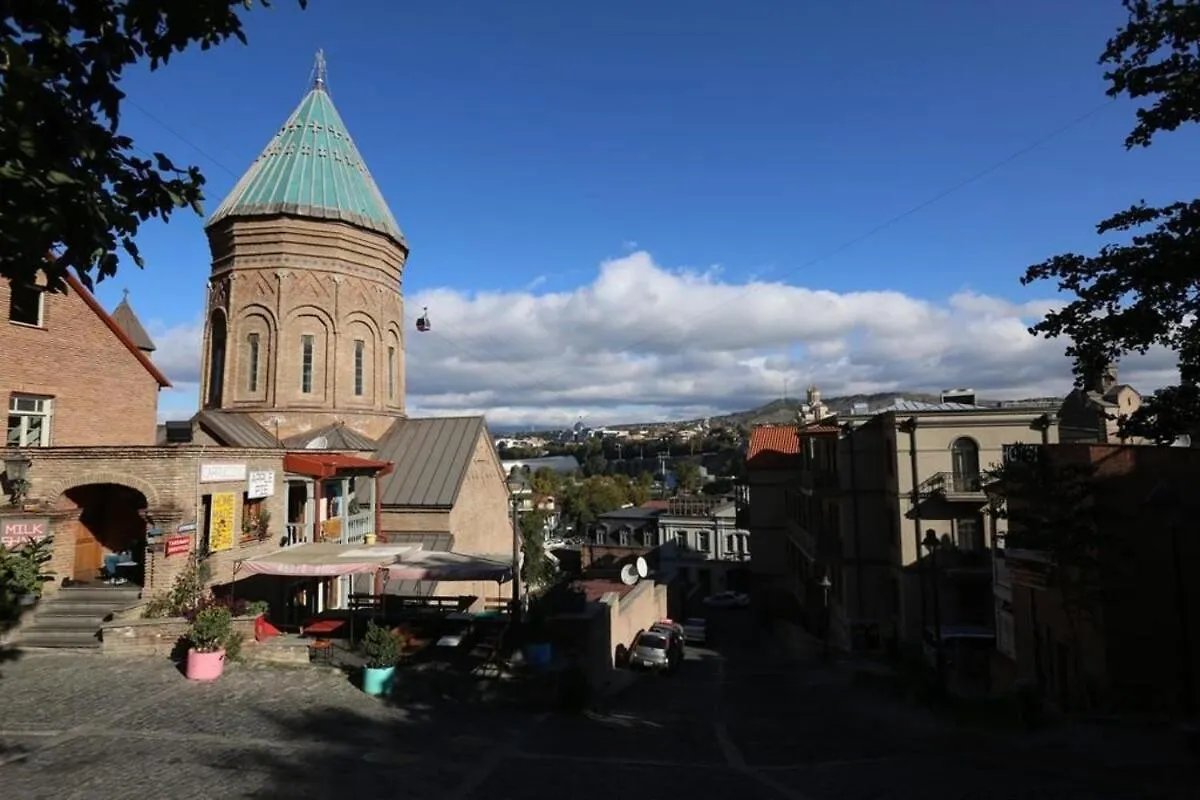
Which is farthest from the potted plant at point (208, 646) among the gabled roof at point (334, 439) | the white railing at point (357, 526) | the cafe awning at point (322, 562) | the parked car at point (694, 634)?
the parked car at point (694, 634)

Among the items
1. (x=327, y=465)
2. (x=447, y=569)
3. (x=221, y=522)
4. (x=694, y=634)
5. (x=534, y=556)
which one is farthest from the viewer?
(x=534, y=556)

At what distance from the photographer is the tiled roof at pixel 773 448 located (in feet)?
132

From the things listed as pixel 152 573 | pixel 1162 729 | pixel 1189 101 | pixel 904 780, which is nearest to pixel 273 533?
pixel 152 573

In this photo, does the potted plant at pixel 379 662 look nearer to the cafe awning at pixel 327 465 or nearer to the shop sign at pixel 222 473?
the shop sign at pixel 222 473

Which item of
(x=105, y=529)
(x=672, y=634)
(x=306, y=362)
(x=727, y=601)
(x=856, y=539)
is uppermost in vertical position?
(x=306, y=362)

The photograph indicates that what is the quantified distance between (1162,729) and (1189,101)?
767cm

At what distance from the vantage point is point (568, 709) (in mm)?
12742

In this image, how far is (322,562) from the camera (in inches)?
598

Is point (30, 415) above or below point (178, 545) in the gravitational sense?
above

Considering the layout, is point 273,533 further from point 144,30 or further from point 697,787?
point 144,30

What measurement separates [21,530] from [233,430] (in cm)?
1067

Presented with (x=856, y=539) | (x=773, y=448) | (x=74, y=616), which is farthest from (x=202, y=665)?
(x=773, y=448)

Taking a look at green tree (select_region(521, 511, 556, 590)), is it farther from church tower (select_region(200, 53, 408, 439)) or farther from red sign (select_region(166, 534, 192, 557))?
red sign (select_region(166, 534, 192, 557))

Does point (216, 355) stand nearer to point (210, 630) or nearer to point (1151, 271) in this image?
Result: point (210, 630)
